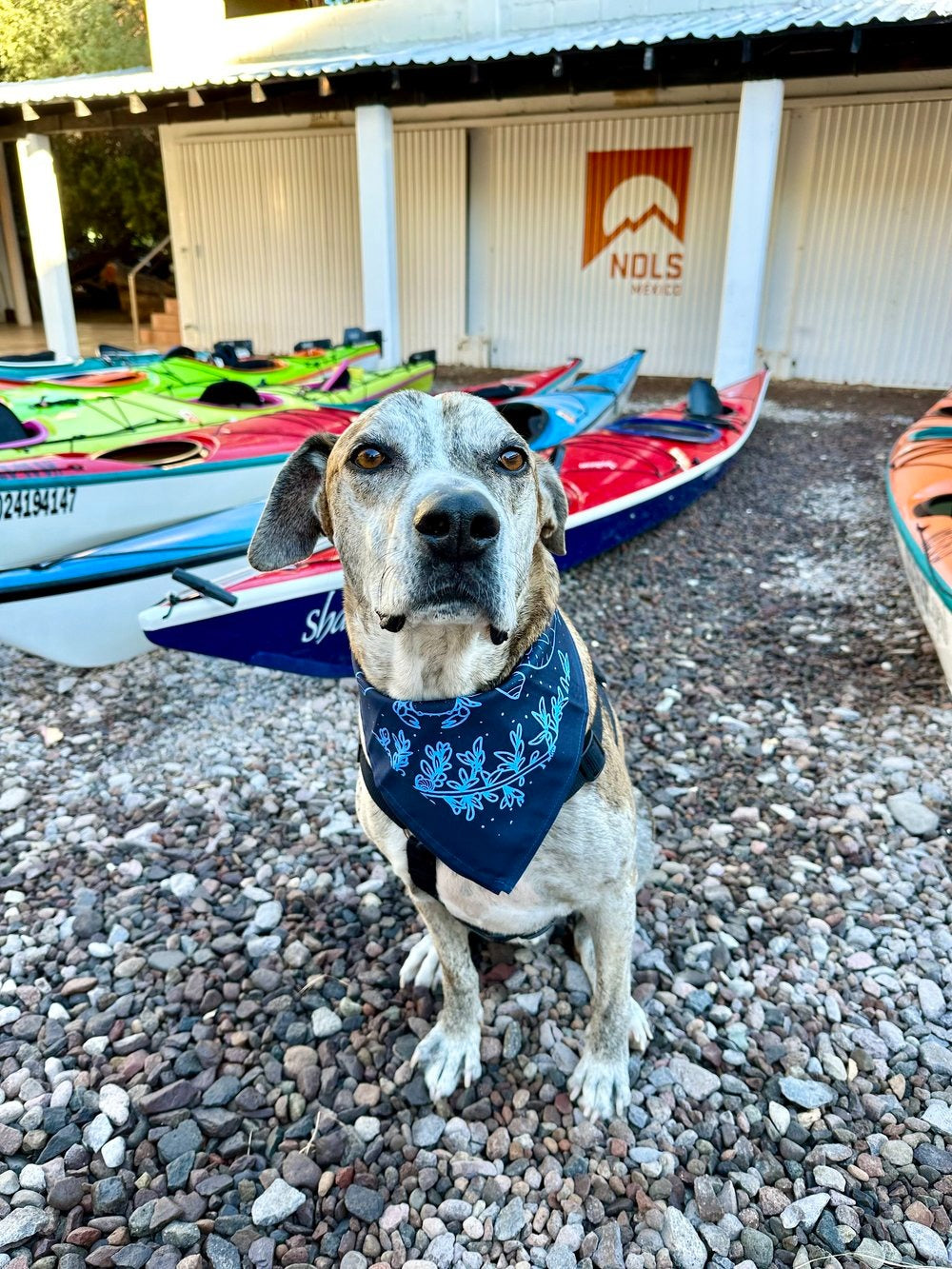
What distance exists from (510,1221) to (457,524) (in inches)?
64.1

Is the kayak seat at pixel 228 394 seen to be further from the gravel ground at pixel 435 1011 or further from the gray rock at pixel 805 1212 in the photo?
the gray rock at pixel 805 1212

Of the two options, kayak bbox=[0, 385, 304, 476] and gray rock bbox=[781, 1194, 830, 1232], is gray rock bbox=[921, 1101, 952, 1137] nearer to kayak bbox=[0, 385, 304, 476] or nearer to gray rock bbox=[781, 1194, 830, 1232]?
gray rock bbox=[781, 1194, 830, 1232]

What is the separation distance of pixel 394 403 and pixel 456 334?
12.9m

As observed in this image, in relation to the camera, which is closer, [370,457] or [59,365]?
[370,457]

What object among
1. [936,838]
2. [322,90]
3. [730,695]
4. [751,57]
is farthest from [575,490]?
[322,90]

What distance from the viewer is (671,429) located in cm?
742

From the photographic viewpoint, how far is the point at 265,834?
3326 millimetres

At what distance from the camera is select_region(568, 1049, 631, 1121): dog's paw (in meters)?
2.20

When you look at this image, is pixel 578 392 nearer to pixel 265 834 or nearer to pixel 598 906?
pixel 265 834

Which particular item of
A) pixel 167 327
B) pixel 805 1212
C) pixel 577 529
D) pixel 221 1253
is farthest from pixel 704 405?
pixel 167 327

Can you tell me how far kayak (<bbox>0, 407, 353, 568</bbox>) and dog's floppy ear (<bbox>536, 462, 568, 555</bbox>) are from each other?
12.1 ft

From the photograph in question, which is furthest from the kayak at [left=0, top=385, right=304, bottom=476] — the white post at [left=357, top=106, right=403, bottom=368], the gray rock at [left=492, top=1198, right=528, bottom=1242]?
the white post at [left=357, top=106, right=403, bottom=368]

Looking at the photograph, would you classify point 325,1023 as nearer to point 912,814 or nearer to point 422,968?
point 422,968

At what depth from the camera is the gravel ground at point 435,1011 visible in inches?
77.6
